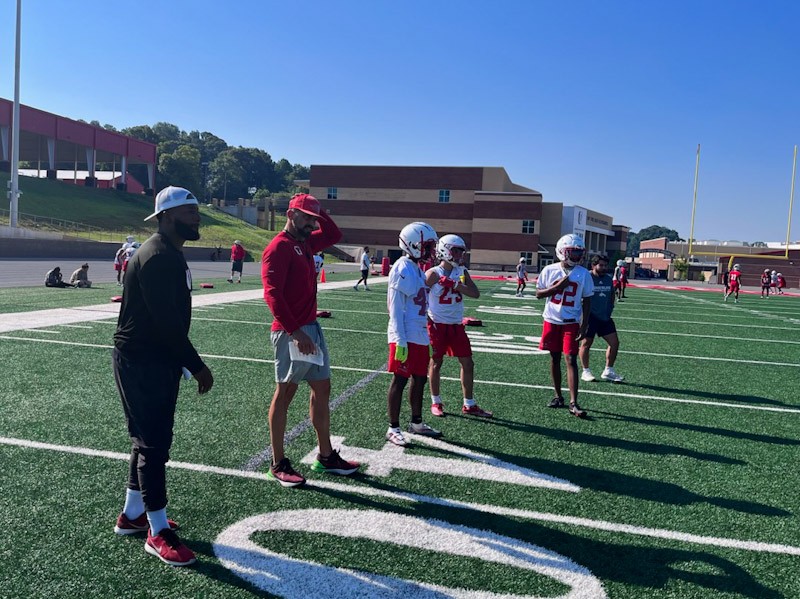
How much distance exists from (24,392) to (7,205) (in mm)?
49405

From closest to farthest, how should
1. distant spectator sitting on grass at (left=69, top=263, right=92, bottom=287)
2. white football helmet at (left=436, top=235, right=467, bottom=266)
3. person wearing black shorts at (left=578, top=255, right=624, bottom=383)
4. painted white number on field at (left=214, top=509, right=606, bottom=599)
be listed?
1. painted white number on field at (left=214, top=509, right=606, bottom=599)
2. white football helmet at (left=436, top=235, right=467, bottom=266)
3. person wearing black shorts at (left=578, top=255, right=624, bottom=383)
4. distant spectator sitting on grass at (left=69, top=263, right=92, bottom=287)

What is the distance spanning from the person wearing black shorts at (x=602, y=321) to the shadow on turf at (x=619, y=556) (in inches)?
182

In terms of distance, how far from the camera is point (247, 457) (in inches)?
180

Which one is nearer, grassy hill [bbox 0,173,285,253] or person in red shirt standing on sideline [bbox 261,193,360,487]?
person in red shirt standing on sideline [bbox 261,193,360,487]

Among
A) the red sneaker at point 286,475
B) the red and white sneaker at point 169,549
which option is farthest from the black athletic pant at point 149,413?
the red sneaker at point 286,475

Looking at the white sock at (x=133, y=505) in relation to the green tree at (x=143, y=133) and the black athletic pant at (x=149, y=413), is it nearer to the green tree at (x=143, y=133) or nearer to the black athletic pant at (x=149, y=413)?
the black athletic pant at (x=149, y=413)

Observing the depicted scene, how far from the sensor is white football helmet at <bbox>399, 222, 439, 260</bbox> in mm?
4938

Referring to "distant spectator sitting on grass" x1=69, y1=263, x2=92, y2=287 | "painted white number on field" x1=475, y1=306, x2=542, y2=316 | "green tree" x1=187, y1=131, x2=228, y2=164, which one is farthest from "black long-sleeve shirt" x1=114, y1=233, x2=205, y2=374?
"green tree" x1=187, y1=131, x2=228, y2=164

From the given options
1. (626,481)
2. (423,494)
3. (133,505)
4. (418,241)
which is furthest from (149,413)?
(626,481)

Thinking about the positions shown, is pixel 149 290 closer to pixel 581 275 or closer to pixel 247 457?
pixel 247 457

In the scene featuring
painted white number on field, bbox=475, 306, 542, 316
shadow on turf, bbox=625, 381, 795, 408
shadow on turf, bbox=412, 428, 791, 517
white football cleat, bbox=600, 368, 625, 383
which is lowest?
shadow on turf, bbox=412, 428, 791, 517

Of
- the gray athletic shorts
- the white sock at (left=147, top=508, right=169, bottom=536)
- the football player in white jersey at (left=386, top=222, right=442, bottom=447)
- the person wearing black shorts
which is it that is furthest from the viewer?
the person wearing black shorts

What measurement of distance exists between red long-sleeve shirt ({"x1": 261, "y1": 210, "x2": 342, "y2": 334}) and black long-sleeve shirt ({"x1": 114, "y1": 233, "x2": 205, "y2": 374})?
694 mm

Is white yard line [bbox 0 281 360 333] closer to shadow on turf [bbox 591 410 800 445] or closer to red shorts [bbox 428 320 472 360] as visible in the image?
red shorts [bbox 428 320 472 360]
